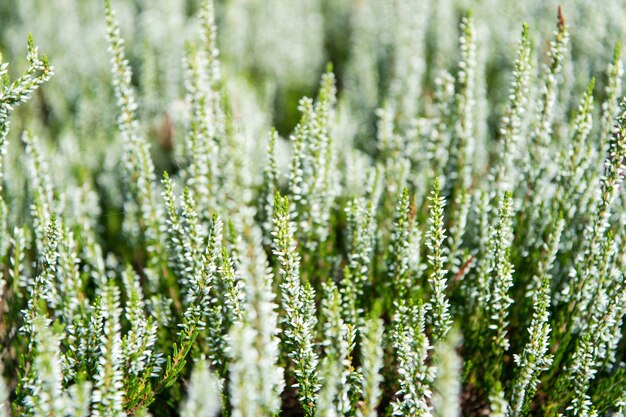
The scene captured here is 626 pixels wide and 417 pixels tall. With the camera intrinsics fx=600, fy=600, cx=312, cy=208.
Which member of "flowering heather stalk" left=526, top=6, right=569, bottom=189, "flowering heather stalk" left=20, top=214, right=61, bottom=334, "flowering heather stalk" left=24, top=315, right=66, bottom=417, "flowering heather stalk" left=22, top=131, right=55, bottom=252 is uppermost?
"flowering heather stalk" left=526, top=6, right=569, bottom=189

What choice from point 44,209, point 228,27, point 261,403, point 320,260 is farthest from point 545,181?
point 228,27

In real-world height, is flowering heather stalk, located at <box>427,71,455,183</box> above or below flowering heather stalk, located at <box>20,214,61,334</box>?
above

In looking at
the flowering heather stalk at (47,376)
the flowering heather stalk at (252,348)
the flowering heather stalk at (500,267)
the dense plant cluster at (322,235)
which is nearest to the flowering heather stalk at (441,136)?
the dense plant cluster at (322,235)

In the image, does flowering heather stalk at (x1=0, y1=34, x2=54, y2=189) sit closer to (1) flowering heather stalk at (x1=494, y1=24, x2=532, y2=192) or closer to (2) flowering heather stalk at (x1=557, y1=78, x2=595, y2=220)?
(1) flowering heather stalk at (x1=494, y1=24, x2=532, y2=192)

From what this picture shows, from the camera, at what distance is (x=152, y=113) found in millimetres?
1990

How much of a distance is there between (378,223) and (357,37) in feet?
3.85

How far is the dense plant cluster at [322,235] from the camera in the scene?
972mm

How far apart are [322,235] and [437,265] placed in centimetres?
38


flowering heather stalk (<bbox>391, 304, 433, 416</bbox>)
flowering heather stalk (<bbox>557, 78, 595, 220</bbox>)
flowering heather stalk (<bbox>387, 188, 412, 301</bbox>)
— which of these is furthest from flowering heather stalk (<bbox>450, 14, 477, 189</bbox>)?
flowering heather stalk (<bbox>391, 304, 433, 416</bbox>)

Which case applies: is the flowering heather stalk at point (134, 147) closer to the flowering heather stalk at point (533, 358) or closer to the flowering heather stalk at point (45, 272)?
the flowering heather stalk at point (45, 272)

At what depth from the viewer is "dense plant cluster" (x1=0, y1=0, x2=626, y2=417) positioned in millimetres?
972

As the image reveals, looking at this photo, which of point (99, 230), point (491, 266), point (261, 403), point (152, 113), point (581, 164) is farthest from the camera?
point (152, 113)

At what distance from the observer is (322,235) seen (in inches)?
53.7

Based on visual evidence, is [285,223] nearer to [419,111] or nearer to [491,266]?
[491,266]
